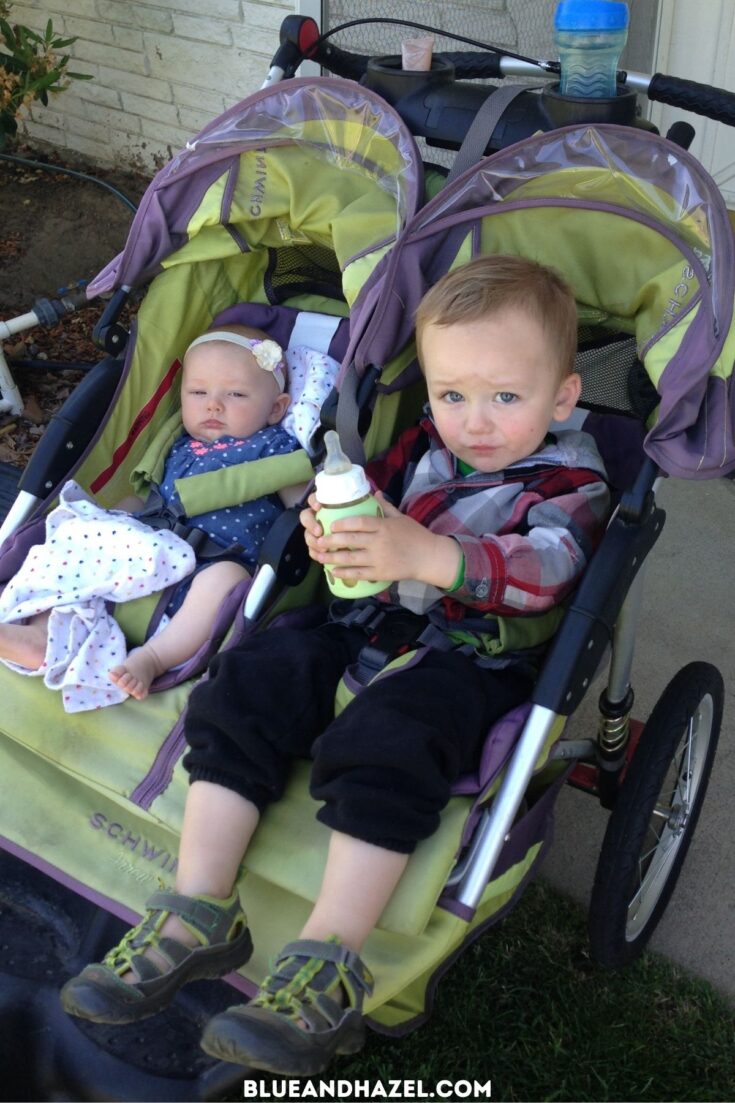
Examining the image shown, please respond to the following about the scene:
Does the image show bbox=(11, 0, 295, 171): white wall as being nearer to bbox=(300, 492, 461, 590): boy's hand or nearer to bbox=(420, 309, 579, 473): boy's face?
bbox=(420, 309, 579, 473): boy's face

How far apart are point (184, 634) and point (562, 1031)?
1.10 meters

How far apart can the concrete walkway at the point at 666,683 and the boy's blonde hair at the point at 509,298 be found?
122cm

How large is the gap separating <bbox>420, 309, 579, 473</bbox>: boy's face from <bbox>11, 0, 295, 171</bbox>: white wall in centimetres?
292

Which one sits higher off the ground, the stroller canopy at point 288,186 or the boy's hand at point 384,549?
the stroller canopy at point 288,186

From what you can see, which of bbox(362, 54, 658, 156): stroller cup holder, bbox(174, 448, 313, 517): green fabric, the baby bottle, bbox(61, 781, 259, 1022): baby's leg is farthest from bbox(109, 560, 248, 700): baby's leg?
bbox(362, 54, 658, 156): stroller cup holder

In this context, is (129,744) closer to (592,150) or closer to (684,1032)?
(684,1032)

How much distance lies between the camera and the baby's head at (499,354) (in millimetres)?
2002

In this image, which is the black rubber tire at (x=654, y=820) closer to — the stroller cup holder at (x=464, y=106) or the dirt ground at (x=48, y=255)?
the stroller cup holder at (x=464, y=106)

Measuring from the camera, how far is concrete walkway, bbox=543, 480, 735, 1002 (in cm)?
252

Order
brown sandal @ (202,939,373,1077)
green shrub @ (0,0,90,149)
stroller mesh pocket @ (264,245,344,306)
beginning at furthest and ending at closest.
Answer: green shrub @ (0,0,90,149), stroller mesh pocket @ (264,245,344,306), brown sandal @ (202,939,373,1077)

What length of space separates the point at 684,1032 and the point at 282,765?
103 centimetres

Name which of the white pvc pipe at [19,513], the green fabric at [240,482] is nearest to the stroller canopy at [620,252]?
the green fabric at [240,482]

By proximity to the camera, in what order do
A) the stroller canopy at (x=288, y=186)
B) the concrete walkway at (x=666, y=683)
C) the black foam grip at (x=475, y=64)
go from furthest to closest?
the black foam grip at (x=475, y=64), the concrete walkway at (x=666, y=683), the stroller canopy at (x=288, y=186)

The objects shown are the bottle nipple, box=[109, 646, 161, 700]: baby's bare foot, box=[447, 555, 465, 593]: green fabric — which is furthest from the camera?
box=[109, 646, 161, 700]: baby's bare foot
